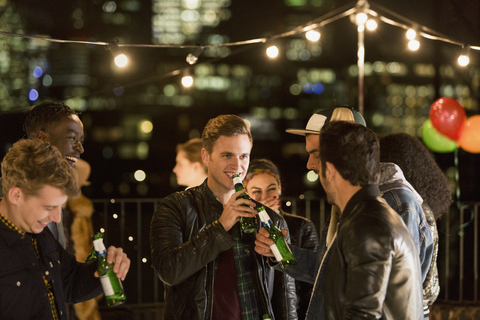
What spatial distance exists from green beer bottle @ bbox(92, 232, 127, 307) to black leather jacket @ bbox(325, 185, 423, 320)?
89 centimetres

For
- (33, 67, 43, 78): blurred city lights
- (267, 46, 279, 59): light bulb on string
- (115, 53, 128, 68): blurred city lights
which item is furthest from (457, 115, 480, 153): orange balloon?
(33, 67, 43, 78): blurred city lights

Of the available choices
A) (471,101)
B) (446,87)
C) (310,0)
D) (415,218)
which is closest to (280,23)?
(310,0)

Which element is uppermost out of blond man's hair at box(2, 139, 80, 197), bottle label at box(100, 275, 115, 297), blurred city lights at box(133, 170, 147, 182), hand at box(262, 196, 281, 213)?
blond man's hair at box(2, 139, 80, 197)

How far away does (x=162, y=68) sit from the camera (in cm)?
7319

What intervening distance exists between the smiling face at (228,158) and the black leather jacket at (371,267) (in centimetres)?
80

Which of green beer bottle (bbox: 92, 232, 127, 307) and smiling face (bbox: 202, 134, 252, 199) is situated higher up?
smiling face (bbox: 202, 134, 252, 199)

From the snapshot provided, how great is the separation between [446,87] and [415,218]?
6763cm

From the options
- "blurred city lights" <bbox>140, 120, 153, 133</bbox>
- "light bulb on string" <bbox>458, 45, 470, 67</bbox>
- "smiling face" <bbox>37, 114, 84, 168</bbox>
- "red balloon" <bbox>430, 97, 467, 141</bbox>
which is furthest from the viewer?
"blurred city lights" <bbox>140, 120, 153, 133</bbox>

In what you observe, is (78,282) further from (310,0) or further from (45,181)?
(310,0)

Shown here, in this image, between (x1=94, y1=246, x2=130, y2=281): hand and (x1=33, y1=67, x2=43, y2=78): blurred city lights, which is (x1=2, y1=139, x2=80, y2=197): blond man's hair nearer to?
(x1=94, y1=246, x2=130, y2=281): hand

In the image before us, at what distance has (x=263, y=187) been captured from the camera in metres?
3.99

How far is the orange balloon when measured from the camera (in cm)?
629

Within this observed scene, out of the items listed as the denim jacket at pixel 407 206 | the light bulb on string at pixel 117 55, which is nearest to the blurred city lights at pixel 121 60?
the light bulb on string at pixel 117 55

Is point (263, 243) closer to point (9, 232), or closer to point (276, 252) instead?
point (276, 252)
